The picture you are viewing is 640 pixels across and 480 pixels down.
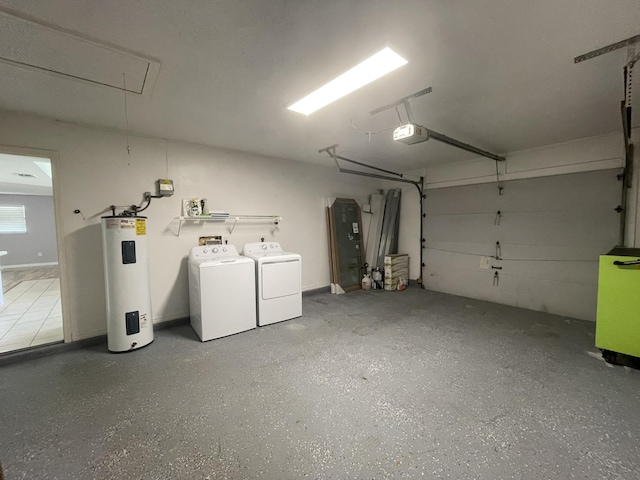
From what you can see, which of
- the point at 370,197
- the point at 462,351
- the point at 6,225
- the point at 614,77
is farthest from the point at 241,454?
the point at 6,225

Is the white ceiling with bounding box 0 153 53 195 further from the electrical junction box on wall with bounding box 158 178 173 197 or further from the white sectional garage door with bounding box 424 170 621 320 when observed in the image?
the white sectional garage door with bounding box 424 170 621 320

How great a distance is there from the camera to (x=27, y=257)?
866 centimetres

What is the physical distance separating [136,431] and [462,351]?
113 inches

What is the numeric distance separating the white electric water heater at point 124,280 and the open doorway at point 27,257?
76 centimetres

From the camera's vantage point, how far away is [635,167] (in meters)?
3.23

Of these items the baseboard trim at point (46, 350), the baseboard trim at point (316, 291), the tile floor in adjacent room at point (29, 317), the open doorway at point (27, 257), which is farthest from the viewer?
the baseboard trim at point (316, 291)

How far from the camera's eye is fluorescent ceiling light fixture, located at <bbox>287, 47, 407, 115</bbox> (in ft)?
5.75

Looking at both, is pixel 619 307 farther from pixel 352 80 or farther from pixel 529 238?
pixel 352 80

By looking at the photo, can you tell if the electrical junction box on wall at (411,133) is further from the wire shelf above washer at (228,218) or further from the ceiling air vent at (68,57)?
the wire shelf above washer at (228,218)

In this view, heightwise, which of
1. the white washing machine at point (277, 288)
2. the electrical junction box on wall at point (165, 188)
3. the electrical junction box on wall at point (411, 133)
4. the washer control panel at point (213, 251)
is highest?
the electrical junction box on wall at point (411, 133)

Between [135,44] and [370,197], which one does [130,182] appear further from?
[370,197]

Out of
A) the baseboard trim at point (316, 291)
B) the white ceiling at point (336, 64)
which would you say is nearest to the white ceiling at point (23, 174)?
the white ceiling at point (336, 64)

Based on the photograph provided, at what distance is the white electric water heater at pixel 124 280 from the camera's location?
268 centimetres

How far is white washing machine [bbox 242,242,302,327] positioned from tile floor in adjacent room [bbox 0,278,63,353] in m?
2.22
